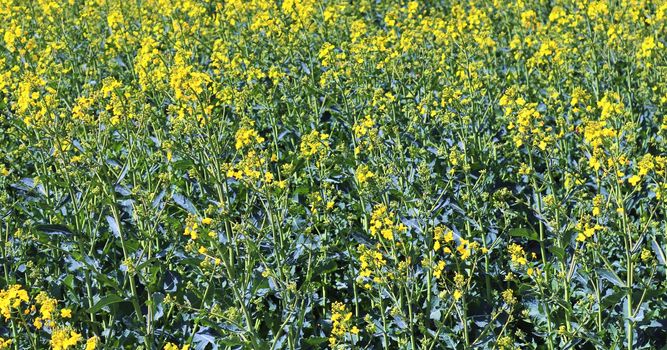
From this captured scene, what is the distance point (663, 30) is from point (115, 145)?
4.01 m

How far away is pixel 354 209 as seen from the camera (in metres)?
5.00

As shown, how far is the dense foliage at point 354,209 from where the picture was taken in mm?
4051

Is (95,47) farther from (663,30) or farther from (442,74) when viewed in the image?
(663,30)

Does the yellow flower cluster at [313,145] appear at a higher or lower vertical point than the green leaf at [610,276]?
higher

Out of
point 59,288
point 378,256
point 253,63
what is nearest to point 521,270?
point 378,256

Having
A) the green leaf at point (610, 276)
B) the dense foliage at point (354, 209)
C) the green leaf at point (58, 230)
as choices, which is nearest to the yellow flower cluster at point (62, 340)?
the dense foliage at point (354, 209)

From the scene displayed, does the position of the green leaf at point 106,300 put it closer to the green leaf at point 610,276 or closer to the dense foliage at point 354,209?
the dense foliage at point 354,209

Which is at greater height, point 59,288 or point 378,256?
point 378,256

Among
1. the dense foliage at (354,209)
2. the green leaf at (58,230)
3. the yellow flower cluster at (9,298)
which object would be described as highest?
the yellow flower cluster at (9,298)

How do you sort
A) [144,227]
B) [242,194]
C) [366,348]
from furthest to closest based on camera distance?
[242,194] → [144,227] → [366,348]

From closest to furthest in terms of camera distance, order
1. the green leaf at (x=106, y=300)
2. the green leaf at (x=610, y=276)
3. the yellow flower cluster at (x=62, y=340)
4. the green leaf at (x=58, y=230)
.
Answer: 1. the yellow flower cluster at (x=62, y=340)
2. the green leaf at (x=610, y=276)
3. the green leaf at (x=106, y=300)
4. the green leaf at (x=58, y=230)

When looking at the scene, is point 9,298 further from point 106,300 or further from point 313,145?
point 313,145

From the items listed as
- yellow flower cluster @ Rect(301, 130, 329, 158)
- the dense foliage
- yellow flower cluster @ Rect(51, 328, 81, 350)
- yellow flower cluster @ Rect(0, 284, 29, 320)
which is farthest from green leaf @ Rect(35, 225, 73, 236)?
yellow flower cluster @ Rect(301, 130, 329, 158)

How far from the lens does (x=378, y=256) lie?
3848 millimetres
